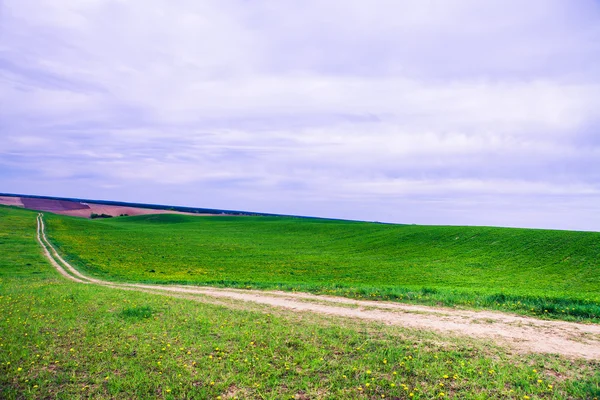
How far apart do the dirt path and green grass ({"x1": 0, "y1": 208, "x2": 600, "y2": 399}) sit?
111 cm

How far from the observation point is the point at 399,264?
135ft

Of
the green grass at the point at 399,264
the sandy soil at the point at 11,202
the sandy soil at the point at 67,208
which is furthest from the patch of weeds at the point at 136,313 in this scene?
the sandy soil at the point at 11,202

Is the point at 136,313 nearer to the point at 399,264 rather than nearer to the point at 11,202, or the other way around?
the point at 399,264

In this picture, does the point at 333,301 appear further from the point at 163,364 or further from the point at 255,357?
the point at 163,364

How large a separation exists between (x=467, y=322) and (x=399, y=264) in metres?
28.0

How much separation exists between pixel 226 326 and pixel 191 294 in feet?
27.9

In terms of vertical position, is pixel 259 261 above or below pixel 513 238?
below

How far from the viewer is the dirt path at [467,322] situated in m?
11.1

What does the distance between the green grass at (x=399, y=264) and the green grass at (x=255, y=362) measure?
7.24 meters

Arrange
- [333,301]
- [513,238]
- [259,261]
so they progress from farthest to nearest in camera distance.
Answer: [513,238] < [259,261] < [333,301]

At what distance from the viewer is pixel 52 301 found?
1678 cm

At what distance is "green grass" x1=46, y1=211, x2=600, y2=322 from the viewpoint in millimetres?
19969

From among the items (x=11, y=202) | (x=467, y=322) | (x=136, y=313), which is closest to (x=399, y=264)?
(x=467, y=322)

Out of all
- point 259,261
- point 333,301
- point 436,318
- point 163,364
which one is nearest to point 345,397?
point 163,364
